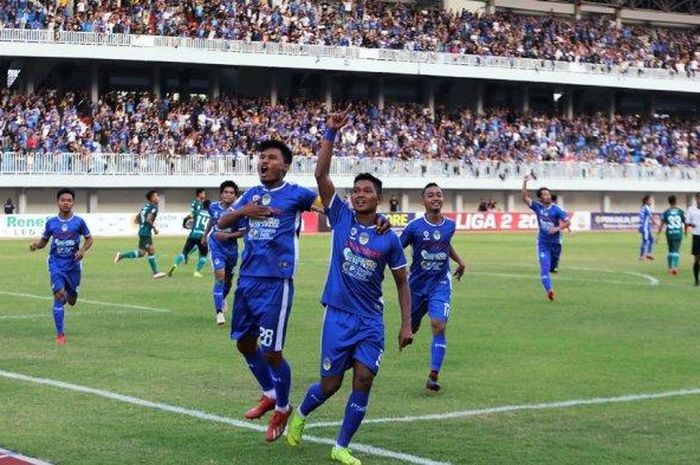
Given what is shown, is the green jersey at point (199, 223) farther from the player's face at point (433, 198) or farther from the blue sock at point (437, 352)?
the blue sock at point (437, 352)

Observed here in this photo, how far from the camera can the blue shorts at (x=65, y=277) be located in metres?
17.6

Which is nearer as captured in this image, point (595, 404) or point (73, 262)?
point (595, 404)

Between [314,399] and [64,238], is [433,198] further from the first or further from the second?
[64,238]

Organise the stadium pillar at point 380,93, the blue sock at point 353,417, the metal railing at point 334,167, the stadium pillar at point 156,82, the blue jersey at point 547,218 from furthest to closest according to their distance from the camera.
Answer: the stadium pillar at point 380,93, the stadium pillar at point 156,82, the metal railing at point 334,167, the blue jersey at point 547,218, the blue sock at point 353,417

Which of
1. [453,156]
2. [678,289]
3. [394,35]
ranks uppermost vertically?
[394,35]

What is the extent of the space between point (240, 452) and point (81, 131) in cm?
5040

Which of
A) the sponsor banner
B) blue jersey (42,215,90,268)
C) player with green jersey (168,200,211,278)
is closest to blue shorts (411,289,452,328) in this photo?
blue jersey (42,215,90,268)

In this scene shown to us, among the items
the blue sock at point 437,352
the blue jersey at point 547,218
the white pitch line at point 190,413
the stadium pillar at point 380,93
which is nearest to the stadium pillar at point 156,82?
the stadium pillar at point 380,93

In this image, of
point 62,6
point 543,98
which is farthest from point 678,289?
point 543,98

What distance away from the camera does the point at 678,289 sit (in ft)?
97.3

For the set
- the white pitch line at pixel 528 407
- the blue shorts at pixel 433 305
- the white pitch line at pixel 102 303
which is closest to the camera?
the white pitch line at pixel 528 407

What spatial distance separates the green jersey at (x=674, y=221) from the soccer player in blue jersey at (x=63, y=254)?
2182 centimetres

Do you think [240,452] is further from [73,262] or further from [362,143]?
[362,143]

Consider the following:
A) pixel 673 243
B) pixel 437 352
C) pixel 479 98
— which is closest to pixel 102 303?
pixel 437 352
